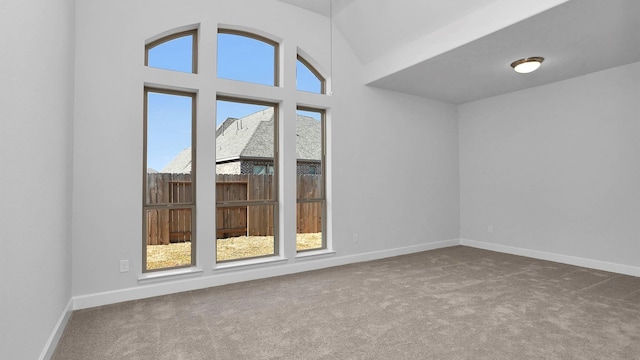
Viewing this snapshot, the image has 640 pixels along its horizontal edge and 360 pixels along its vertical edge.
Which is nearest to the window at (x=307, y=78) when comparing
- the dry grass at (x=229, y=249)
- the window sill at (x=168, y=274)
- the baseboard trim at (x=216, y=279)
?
the dry grass at (x=229, y=249)

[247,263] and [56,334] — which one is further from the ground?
[247,263]

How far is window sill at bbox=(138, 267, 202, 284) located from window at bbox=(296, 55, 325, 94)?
2620 millimetres

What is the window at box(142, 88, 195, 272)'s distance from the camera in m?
3.62

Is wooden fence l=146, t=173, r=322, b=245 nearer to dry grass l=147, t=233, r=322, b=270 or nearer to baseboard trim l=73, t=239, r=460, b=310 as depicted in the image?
dry grass l=147, t=233, r=322, b=270

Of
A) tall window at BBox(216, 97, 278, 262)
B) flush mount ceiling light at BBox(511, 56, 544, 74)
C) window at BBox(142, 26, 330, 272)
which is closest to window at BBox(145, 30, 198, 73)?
window at BBox(142, 26, 330, 272)

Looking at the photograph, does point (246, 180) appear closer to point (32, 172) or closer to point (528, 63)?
point (32, 172)

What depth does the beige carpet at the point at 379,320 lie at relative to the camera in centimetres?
231

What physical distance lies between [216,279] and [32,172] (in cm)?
229

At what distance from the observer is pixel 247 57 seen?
13.8 feet

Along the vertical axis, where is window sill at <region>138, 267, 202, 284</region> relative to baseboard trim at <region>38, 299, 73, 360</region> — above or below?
above

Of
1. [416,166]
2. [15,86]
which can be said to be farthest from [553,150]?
[15,86]

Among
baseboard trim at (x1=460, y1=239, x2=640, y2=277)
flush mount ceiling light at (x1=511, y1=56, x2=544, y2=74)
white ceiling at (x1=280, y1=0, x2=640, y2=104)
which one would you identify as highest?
white ceiling at (x1=280, y1=0, x2=640, y2=104)

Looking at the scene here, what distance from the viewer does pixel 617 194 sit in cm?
Answer: 432

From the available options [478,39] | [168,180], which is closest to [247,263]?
[168,180]
